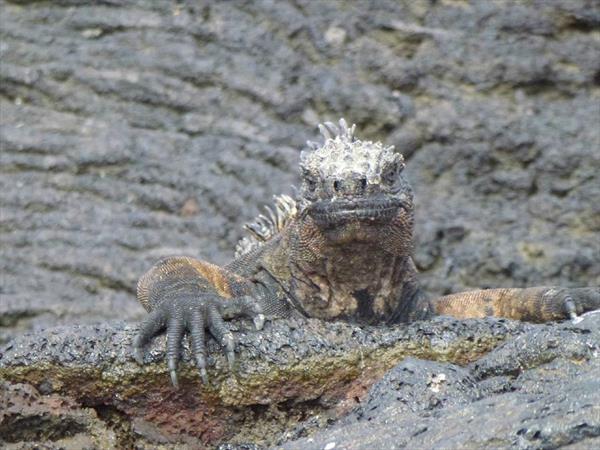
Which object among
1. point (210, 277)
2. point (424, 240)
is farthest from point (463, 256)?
point (210, 277)

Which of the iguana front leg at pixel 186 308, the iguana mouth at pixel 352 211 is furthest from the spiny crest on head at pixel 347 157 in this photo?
the iguana front leg at pixel 186 308

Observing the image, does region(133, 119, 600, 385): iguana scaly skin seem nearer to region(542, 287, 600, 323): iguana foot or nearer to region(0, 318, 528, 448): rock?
region(542, 287, 600, 323): iguana foot

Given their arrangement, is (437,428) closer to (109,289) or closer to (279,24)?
(109,289)

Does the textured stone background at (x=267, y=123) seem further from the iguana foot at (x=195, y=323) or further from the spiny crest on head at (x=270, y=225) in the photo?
the iguana foot at (x=195, y=323)

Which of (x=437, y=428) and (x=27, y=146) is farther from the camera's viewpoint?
(x=27, y=146)

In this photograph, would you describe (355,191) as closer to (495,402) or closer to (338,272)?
(338,272)
